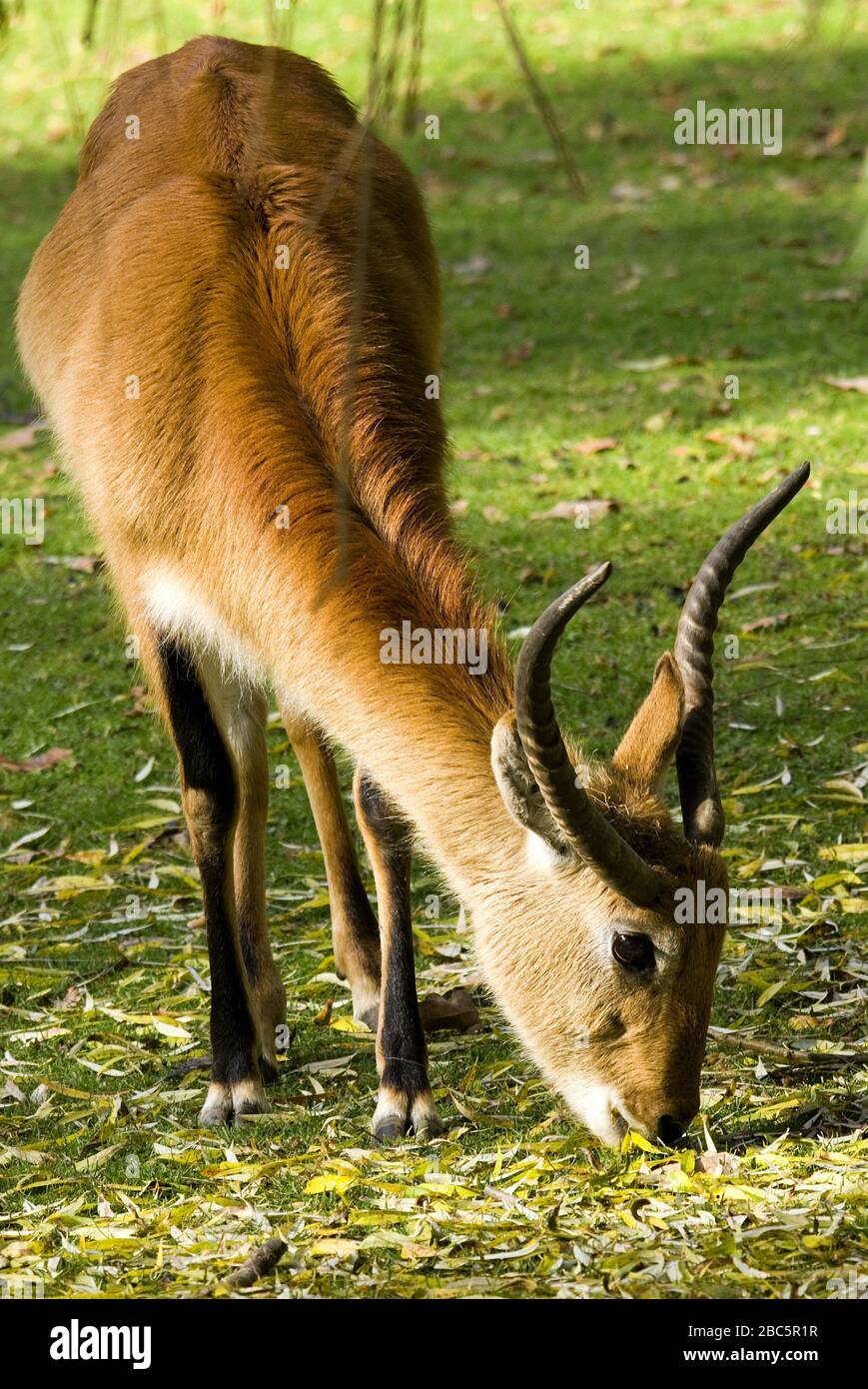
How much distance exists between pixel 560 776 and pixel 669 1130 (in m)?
0.94

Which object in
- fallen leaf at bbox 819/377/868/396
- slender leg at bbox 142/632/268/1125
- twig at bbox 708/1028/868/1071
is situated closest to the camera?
twig at bbox 708/1028/868/1071

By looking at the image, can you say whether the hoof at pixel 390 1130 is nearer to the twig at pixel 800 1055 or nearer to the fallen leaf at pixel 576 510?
the twig at pixel 800 1055

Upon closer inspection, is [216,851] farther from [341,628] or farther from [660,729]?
[660,729]

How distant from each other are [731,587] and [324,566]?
14.5ft

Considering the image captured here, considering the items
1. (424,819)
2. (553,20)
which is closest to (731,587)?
(424,819)

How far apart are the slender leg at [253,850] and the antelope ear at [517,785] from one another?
1372 mm

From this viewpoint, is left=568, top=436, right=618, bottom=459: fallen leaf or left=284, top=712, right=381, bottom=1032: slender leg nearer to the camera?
left=284, top=712, right=381, bottom=1032: slender leg

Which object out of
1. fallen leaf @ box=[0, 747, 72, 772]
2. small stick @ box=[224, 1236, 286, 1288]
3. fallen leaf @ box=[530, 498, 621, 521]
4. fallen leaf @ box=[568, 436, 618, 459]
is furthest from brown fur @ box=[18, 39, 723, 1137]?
fallen leaf @ box=[568, 436, 618, 459]

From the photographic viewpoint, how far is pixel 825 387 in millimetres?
10109

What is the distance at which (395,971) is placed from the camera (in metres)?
4.57

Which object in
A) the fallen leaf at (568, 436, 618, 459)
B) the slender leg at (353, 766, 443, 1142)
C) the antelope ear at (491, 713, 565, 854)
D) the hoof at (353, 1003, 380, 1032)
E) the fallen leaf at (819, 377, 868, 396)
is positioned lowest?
the hoof at (353, 1003, 380, 1032)

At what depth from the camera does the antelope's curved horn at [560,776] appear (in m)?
3.29

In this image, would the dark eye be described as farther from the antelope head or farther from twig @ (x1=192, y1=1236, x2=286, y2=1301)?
twig @ (x1=192, y1=1236, x2=286, y2=1301)

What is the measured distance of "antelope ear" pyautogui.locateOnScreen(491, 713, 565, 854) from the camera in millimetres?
3695
